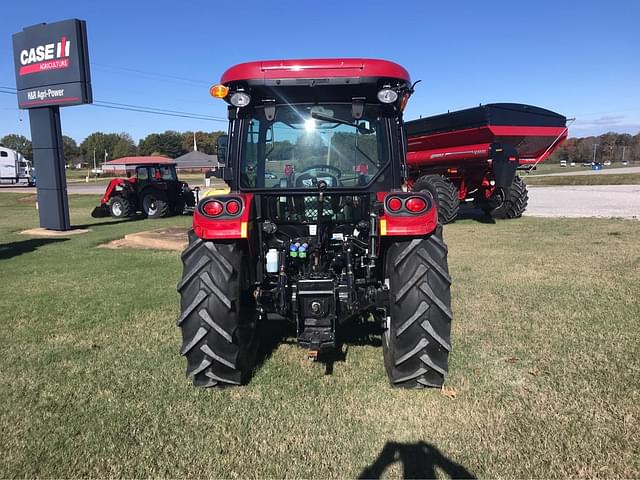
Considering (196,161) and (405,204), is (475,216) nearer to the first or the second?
(405,204)

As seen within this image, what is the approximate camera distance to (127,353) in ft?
13.8

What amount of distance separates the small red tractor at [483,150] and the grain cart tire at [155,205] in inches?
324

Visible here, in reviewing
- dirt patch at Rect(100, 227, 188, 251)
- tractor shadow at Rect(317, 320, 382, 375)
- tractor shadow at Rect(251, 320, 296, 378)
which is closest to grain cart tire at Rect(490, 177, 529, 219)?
dirt patch at Rect(100, 227, 188, 251)

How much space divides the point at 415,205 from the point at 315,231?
2.65 feet

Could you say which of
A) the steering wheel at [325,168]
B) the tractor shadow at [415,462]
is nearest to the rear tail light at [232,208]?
the steering wheel at [325,168]

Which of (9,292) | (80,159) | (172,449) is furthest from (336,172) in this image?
(80,159)

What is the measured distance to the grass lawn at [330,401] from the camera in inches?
105

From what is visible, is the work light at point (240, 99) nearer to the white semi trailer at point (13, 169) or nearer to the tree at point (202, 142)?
the white semi trailer at point (13, 169)

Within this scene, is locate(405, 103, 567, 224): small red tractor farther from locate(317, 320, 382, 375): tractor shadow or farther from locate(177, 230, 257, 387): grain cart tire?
locate(177, 230, 257, 387): grain cart tire

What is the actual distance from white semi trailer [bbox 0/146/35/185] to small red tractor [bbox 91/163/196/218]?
28459 millimetres

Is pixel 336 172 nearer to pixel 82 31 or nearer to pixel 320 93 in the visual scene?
pixel 320 93

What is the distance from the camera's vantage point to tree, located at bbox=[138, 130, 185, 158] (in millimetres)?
91250

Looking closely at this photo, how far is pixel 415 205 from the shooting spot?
10.9 ft

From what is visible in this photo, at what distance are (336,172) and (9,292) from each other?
4.99m
